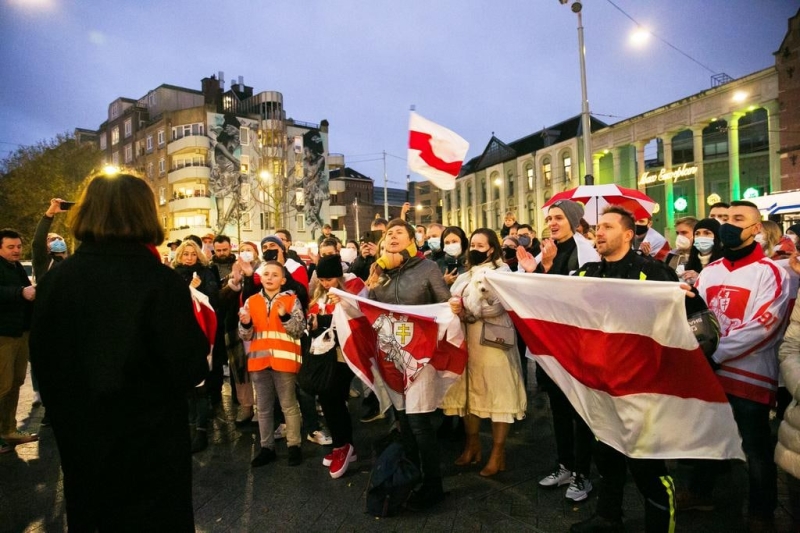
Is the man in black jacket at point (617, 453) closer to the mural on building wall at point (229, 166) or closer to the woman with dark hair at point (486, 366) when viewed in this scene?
the woman with dark hair at point (486, 366)

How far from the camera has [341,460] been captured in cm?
477

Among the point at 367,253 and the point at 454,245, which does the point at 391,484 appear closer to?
the point at 454,245

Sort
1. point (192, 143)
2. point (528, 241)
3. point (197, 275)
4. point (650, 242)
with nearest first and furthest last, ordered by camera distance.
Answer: point (197, 275)
point (650, 242)
point (528, 241)
point (192, 143)

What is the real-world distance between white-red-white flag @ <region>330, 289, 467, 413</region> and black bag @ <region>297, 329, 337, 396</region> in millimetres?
281

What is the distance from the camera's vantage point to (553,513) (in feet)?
12.6

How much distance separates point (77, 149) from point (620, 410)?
114ft

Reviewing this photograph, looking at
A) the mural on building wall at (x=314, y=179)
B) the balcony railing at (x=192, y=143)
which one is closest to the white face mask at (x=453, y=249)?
the balcony railing at (x=192, y=143)

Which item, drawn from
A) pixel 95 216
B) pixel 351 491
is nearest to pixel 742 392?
pixel 351 491

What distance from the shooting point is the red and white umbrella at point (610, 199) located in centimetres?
775

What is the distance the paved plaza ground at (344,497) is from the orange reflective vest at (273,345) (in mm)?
999

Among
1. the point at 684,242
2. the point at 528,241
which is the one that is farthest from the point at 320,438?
the point at 528,241

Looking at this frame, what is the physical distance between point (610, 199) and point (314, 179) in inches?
2027

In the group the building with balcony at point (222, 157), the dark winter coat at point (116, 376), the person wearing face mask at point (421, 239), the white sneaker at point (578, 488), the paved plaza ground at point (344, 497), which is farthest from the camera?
the building with balcony at point (222, 157)

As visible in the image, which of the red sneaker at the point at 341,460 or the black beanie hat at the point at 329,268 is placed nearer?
the red sneaker at the point at 341,460
